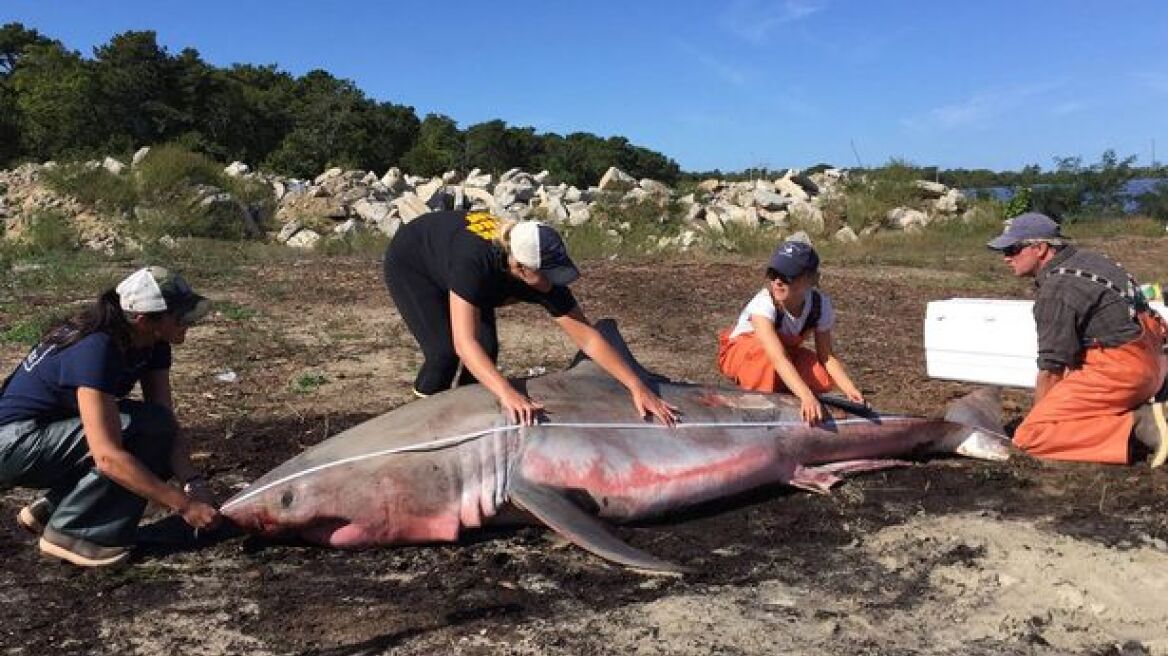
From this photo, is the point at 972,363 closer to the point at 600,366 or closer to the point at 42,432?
the point at 600,366

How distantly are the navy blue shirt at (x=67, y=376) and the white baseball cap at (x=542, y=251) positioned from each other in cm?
166

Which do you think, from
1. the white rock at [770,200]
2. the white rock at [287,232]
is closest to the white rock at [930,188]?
the white rock at [770,200]

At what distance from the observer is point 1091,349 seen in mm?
5738

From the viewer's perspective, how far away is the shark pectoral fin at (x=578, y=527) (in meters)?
4.14

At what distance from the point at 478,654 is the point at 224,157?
33.6m

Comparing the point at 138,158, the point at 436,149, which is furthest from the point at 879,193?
the point at 436,149

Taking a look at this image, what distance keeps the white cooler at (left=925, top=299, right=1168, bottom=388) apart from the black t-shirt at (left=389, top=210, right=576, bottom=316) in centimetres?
323

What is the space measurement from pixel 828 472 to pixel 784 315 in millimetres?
976

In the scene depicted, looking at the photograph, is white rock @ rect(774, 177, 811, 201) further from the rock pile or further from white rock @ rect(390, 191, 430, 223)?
white rock @ rect(390, 191, 430, 223)

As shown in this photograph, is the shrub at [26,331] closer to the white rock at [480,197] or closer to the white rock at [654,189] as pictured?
the white rock at [480,197]

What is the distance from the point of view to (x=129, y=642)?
3.52 meters

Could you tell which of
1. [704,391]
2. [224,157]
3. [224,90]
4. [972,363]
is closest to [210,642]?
[704,391]

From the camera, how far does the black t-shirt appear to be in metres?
4.75

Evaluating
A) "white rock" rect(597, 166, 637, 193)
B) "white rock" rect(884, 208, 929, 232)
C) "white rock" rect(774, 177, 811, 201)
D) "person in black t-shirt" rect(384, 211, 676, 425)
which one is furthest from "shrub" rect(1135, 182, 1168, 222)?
"person in black t-shirt" rect(384, 211, 676, 425)
